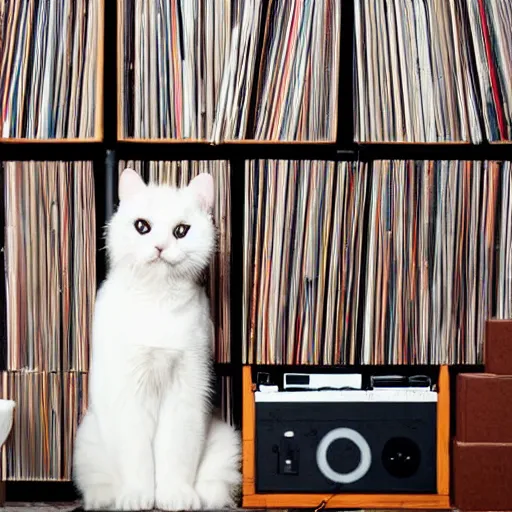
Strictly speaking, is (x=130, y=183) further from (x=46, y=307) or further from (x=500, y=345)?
(x=500, y=345)

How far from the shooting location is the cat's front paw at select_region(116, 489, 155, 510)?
1762mm

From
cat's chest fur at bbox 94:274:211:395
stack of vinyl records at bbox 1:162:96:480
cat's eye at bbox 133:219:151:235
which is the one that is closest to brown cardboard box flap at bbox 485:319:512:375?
cat's chest fur at bbox 94:274:211:395

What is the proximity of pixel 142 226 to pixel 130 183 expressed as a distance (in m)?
0.12

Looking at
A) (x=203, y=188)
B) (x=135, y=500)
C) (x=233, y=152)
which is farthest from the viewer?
(x=233, y=152)

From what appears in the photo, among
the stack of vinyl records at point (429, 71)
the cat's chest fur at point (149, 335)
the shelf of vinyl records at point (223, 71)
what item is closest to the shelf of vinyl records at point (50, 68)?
the shelf of vinyl records at point (223, 71)

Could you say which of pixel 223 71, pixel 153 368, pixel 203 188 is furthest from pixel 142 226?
pixel 223 71

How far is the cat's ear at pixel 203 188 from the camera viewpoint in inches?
73.2

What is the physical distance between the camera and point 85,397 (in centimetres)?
195

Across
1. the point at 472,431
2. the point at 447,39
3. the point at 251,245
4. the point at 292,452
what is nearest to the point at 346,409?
the point at 292,452

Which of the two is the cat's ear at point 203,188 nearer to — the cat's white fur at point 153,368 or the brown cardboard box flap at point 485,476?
the cat's white fur at point 153,368

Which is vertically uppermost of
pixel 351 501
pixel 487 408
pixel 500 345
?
pixel 500 345

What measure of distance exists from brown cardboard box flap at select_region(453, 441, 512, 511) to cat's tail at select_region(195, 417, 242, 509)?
1.73 ft

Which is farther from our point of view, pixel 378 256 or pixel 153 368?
A: pixel 378 256

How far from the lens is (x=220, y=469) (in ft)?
6.13
